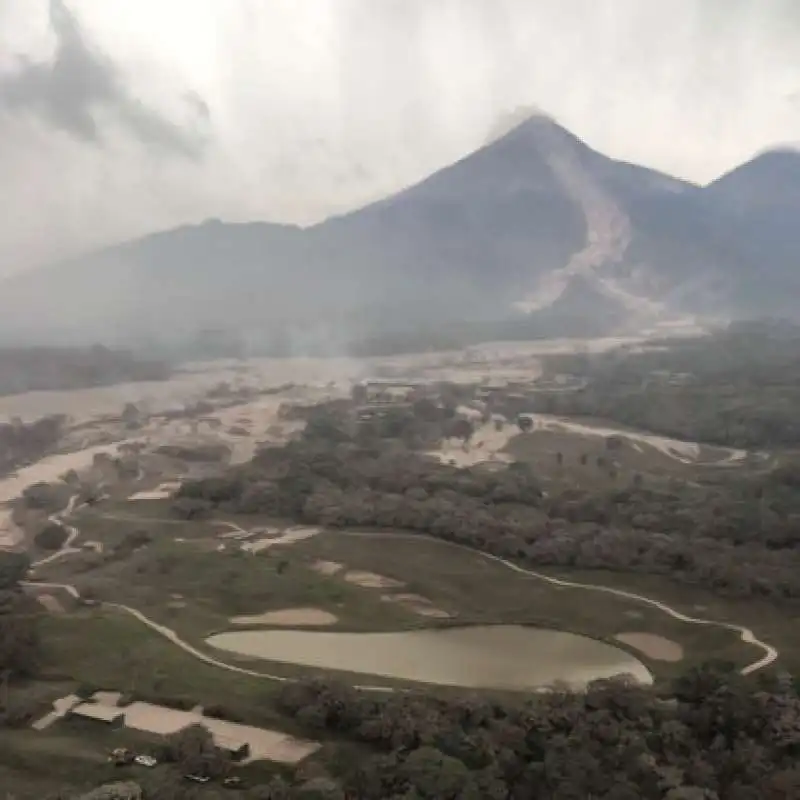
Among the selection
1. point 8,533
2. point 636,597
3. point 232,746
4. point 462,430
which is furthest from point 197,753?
point 462,430

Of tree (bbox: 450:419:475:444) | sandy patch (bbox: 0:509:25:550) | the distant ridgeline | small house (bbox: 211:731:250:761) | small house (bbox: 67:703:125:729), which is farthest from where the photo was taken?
the distant ridgeline

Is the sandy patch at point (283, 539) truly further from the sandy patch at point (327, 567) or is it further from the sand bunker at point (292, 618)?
the sand bunker at point (292, 618)

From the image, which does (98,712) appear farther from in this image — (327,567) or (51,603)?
(327,567)

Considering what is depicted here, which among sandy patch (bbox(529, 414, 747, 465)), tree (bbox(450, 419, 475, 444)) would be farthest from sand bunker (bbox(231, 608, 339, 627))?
sandy patch (bbox(529, 414, 747, 465))

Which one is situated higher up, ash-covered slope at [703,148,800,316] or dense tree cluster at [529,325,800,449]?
ash-covered slope at [703,148,800,316]

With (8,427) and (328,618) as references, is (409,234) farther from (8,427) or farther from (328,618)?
(328,618)

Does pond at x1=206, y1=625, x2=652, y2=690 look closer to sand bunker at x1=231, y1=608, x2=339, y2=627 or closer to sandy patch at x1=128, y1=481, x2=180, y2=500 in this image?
sand bunker at x1=231, y1=608, x2=339, y2=627

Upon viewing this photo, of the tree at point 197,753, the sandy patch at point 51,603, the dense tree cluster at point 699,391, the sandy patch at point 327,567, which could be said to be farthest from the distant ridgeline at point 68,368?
the tree at point 197,753
